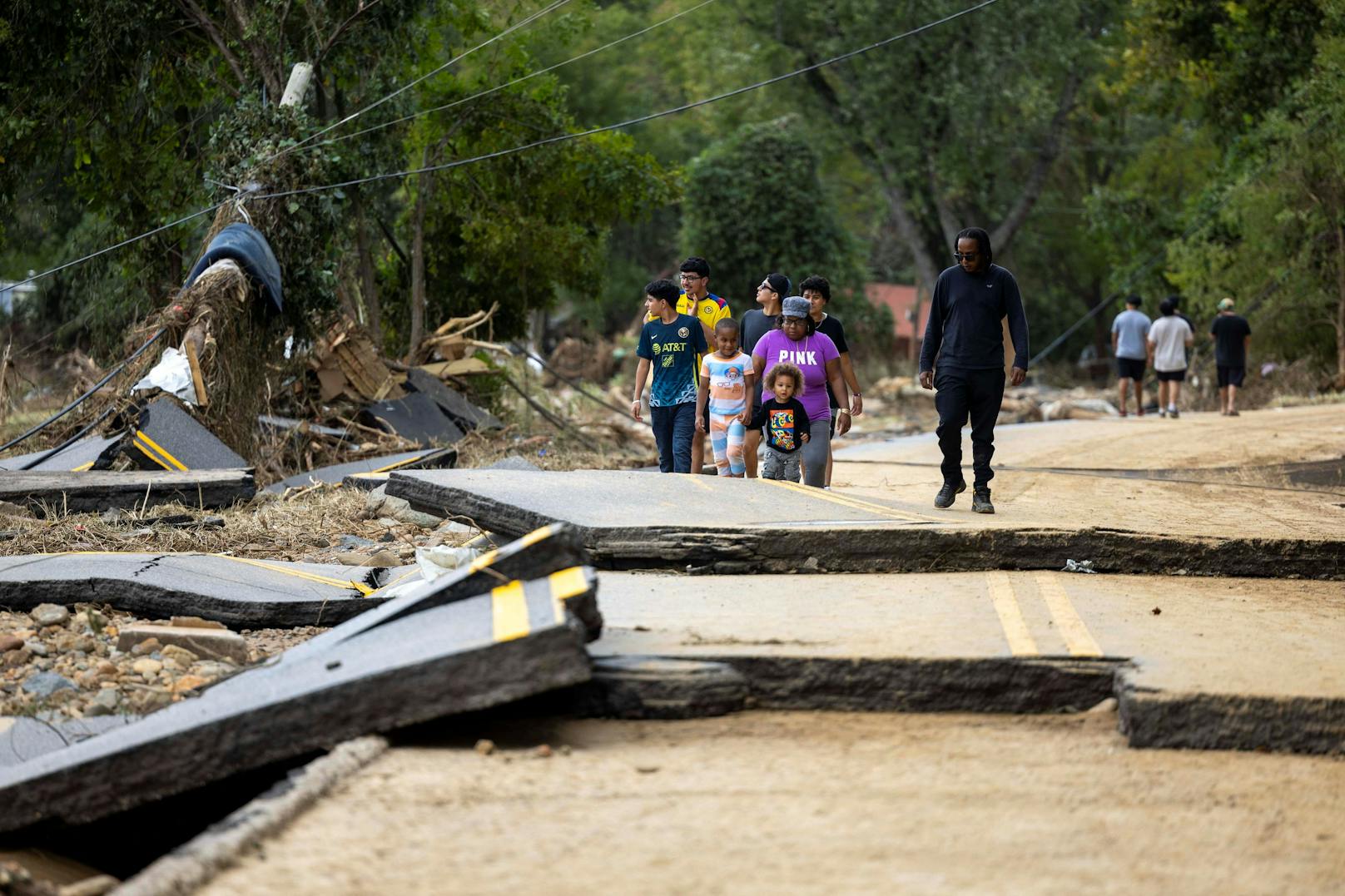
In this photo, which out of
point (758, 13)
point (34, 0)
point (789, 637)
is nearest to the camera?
point (789, 637)

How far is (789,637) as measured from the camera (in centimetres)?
547

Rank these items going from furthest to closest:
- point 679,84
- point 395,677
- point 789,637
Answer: point 679,84
point 789,637
point 395,677

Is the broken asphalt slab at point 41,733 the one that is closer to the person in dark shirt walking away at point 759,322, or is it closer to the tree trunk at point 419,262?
the person in dark shirt walking away at point 759,322

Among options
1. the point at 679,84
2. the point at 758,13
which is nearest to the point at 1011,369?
the point at 758,13

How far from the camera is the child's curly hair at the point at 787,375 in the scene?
9.79 meters

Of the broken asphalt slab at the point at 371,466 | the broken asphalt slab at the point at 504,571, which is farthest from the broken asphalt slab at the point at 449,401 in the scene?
the broken asphalt slab at the point at 504,571

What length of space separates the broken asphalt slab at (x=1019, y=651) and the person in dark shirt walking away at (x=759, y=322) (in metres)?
3.53

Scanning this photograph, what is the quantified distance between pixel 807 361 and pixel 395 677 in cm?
580

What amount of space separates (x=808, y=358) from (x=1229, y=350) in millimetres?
12592

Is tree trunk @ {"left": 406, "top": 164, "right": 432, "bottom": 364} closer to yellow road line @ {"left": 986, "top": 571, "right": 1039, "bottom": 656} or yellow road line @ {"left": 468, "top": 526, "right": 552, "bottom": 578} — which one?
yellow road line @ {"left": 986, "top": 571, "right": 1039, "bottom": 656}

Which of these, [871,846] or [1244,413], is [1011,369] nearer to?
[871,846]

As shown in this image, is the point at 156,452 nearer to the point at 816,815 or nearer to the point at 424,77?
the point at 424,77

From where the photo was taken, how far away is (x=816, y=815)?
407 centimetres

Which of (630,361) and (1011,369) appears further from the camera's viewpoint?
(630,361)
